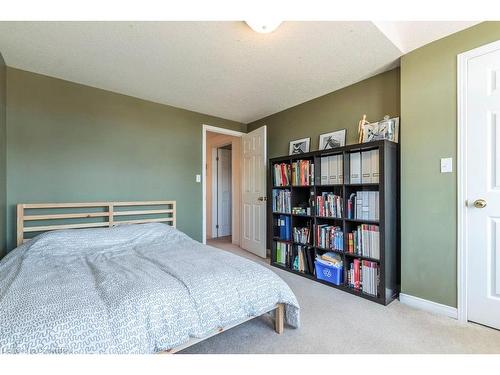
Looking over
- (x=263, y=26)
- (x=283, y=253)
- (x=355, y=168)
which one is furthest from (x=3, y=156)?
(x=355, y=168)

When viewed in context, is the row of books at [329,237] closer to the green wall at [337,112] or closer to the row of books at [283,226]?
the row of books at [283,226]

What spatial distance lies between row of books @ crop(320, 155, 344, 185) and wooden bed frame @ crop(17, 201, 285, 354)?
6.35 feet

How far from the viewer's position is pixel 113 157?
9.16ft

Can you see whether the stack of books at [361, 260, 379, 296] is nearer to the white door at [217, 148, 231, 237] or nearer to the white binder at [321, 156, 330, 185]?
the white binder at [321, 156, 330, 185]

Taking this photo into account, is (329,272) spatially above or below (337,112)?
below

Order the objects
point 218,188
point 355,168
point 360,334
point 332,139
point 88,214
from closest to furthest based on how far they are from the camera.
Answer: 1. point 360,334
2. point 355,168
3. point 88,214
4. point 332,139
5. point 218,188

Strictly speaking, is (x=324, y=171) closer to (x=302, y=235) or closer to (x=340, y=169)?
(x=340, y=169)

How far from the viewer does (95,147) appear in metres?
2.68

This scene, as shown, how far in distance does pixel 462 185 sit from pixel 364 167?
71cm

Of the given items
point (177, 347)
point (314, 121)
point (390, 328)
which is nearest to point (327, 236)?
point (390, 328)

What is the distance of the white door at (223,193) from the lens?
5199 mm

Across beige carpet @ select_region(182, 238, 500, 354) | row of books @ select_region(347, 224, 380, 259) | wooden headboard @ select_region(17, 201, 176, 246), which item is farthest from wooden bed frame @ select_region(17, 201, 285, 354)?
row of books @ select_region(347, 224, 380, 259)

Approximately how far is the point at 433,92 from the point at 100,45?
2.70 meters
